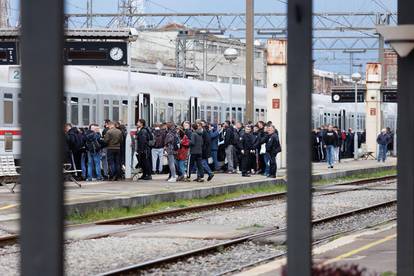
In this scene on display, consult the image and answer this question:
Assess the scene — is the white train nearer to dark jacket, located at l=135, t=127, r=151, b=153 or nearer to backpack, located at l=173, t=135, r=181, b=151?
dark jacket, located at l=135, t=127, r=151, b=153

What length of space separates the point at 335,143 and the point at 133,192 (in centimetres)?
2127

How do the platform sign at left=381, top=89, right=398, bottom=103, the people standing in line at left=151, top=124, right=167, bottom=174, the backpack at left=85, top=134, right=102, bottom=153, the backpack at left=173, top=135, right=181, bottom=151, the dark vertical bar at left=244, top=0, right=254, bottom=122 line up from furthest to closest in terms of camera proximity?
the platform sign at left=381, top=89, right=398, bottom=103
the dark vertical bar at left=244, top=0, right=254, bottom=122
the people standing in line at left=151, top=124, right=167, bottom=174
the backpack at left=173, top=135, right=181, bottom=151
the backpack at left=85, top=134, right=102, bottom=153

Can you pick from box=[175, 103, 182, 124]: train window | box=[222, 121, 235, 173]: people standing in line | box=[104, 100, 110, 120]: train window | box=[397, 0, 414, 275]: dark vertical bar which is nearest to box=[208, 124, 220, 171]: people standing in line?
box=[222, 121, 235, 173]: people standing in line

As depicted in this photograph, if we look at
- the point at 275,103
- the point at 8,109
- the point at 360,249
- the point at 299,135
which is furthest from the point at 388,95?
the point at 299,135

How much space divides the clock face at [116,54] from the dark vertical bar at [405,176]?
59.9 ft

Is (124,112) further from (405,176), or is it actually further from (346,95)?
(405,176)

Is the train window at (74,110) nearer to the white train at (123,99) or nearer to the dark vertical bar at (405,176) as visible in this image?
the white train at (123,99)

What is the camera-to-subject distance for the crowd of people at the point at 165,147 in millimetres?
31203

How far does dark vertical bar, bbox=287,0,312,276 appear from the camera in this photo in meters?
6.33

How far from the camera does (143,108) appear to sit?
38.9 metres

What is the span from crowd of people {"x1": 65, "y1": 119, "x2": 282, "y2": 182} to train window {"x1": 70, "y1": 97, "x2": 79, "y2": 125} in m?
1.28

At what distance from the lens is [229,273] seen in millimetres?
14445

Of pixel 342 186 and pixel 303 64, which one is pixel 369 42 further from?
pixel 303 64

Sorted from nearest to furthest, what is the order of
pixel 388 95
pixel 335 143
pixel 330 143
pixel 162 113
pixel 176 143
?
pixel 176 143
pixel 162 113
pixel 330 143
pixel 335 143
pixel 388 95
